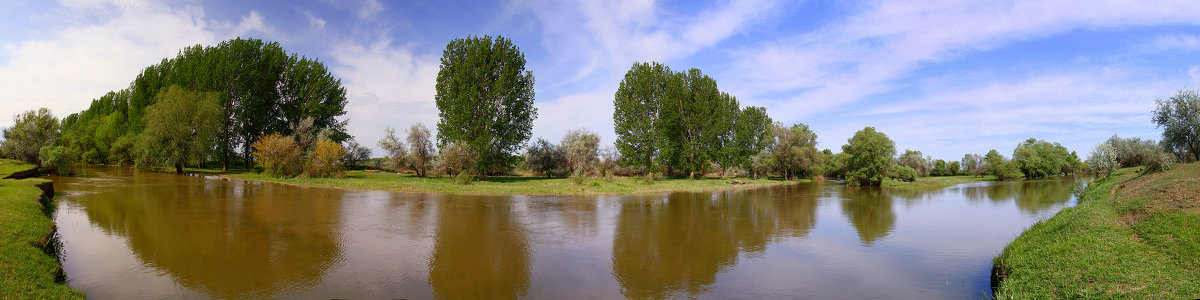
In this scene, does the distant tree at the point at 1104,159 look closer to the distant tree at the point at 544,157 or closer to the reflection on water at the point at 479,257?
the reflection on water at the point at 479,257

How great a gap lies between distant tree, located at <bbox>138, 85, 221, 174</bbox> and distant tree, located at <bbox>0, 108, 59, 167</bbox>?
261 inches

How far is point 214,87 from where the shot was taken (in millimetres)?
45594

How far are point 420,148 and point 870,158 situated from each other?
43.2 metres

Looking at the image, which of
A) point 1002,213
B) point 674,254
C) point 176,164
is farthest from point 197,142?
point 1002,213

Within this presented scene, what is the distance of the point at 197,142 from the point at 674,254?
4854cm

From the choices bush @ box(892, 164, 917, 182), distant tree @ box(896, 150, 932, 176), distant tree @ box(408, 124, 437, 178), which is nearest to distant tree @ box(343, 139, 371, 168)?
distant tree @ box(408, 124, 437, 178)

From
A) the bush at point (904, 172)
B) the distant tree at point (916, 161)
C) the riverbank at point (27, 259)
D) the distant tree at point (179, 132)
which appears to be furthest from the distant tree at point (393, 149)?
the distant tree at point (916, 161)

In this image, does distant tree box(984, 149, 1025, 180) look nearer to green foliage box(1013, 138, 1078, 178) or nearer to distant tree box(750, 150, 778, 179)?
green foliage box(1013, 138, 1078, 178)

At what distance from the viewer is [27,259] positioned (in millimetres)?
7695

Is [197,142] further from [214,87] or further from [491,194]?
[491,194]

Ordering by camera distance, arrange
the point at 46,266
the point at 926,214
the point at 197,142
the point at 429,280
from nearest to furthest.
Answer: the point at 46,266 → the point at 429,280 → the point at 926,214 → the point at 197,142

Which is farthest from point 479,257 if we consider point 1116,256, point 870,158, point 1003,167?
point 1003,167

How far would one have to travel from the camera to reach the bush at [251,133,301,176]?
35.8 m

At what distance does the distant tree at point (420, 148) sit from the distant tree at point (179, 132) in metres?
18.7
